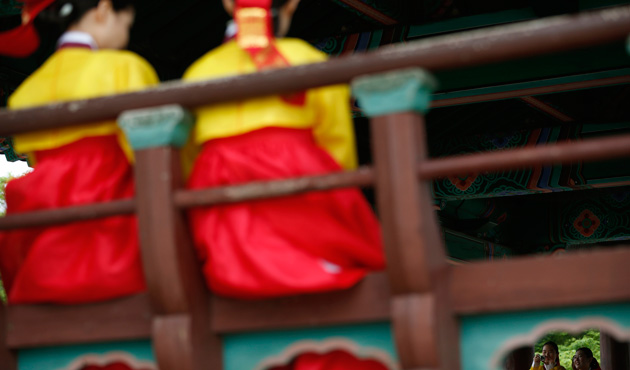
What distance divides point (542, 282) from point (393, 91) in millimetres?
544

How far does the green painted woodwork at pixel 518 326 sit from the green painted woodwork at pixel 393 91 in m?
0.53

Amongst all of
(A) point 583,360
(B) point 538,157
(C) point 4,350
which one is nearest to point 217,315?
(C) point 4,350

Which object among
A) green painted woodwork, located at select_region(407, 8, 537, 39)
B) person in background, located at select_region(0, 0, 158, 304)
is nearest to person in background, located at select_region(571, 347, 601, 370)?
green painted woodwork, located at select_region(407, 8, 537, 39)

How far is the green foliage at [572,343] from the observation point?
595 inches

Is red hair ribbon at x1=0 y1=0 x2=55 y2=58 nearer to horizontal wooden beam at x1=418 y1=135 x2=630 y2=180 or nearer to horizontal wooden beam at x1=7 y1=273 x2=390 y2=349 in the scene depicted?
horizontal wooden beam at x1=7 y1=273 x2=390 y2=349

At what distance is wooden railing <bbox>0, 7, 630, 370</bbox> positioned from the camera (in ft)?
6.18

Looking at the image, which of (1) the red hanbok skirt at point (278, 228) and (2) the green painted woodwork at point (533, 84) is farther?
(2) the green painted woodwork at point (533, 84)

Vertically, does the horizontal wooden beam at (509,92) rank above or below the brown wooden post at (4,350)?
above

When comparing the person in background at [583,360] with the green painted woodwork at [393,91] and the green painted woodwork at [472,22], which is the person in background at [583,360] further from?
the green painted woodwork at [393,91]

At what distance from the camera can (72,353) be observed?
2391mm

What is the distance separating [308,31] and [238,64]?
215 cm

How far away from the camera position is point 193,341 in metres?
2.17

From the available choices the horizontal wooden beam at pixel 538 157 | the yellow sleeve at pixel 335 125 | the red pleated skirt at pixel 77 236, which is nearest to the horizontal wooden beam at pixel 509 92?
the yellow sleeve at pixel 335 125

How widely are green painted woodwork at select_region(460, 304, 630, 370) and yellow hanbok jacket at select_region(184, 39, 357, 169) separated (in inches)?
22.1
